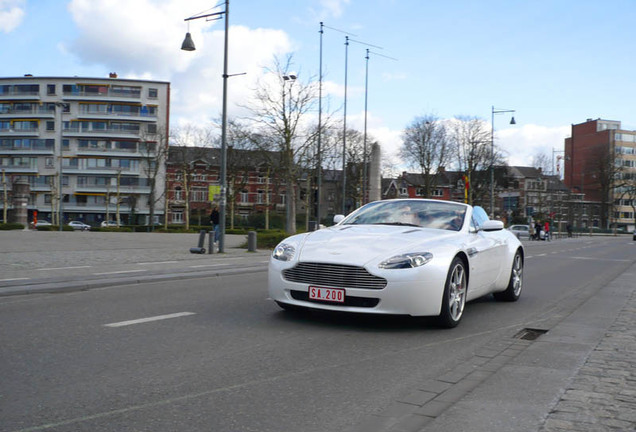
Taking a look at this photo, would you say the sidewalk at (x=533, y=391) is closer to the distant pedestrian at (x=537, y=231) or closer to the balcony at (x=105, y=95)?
the distant pedestrian at (x=537, y=231)

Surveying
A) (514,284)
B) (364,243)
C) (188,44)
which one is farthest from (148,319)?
(188,44)

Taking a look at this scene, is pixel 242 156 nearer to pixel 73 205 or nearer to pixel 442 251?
pixel 73 205

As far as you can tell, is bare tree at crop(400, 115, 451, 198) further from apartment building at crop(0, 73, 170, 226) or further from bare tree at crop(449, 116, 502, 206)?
apartment building at crop(0, 73, 170, 226)

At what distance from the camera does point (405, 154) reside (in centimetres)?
7519

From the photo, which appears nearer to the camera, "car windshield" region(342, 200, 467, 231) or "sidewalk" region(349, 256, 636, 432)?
"sidewalk" region(349, 256, 636, 432)

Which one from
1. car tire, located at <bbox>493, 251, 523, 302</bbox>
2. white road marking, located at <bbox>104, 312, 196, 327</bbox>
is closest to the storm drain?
car tire, located at <bbox>493, 251, 523, 302</bbox>

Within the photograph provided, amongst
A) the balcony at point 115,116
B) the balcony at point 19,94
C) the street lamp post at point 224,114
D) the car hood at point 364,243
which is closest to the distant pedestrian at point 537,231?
the street lamp post at point 224,114

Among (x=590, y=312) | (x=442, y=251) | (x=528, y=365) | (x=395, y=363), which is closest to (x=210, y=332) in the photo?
(x=395, y=363)

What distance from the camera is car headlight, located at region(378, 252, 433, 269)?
6.25 m

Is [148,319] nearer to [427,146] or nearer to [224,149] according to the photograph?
[224,149]

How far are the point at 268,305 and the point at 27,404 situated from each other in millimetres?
4578

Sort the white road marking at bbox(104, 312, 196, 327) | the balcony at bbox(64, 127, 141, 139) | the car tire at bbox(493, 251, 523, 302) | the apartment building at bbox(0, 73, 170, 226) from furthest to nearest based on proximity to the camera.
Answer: the balcony at bbox(64, 127, 141, 139), the apartment building at bbox(0, 73, 170, 226), the car tire at bbox(493, 251, 523, 302), the white road marking at bbox(104, 312, 196, 327)

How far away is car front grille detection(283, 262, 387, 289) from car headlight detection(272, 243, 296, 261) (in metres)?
0.22

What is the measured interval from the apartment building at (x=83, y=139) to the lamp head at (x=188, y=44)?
2790 inches
